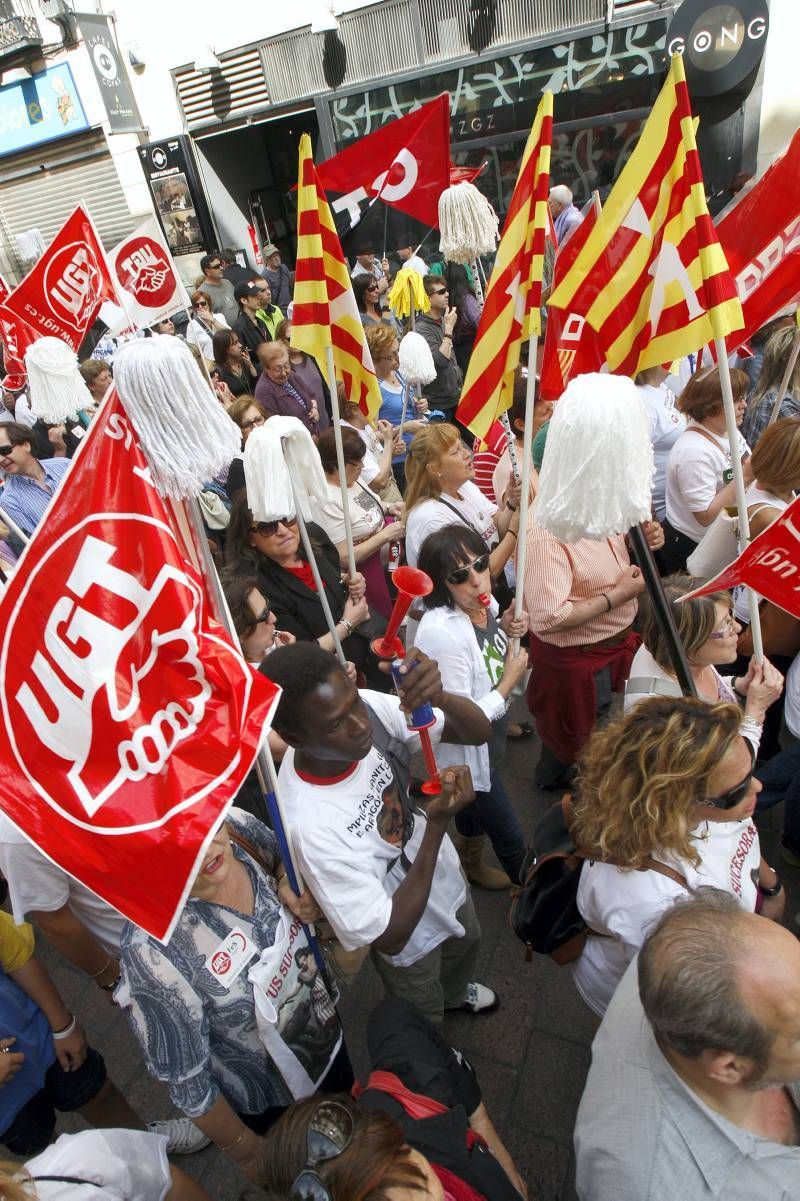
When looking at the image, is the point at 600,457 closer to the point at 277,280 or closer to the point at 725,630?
the point at 725,630

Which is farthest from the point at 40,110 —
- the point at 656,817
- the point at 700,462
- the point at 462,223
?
the point at 656,817

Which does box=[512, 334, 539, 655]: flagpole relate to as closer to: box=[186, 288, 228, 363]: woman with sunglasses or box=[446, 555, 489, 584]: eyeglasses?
box=[446, 555, 489, 584]: eyeglasses

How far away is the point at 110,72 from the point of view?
1483cm

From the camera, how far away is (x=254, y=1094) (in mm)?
1988

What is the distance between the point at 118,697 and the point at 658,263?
2071 millimetres

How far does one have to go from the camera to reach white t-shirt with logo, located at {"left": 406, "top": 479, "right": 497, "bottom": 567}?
11.5 feet

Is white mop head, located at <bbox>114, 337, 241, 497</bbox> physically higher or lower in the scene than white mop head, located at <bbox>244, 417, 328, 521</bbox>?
higher

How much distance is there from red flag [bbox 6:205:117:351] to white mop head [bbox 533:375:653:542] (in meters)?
3.92

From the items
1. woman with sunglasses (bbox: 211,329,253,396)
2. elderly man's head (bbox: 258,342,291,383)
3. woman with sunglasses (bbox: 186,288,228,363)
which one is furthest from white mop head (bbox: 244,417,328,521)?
woman with sunglasses (bbox: 186,288,228,363)

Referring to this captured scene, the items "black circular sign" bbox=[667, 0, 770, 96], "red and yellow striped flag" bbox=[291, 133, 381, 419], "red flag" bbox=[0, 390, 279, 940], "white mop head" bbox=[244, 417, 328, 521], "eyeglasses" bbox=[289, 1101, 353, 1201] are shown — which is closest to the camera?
"eyeglasses" bbox=[289, 1101, 353, 1201]

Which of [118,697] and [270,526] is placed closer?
[118,697]

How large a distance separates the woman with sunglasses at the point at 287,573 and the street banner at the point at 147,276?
122 inches

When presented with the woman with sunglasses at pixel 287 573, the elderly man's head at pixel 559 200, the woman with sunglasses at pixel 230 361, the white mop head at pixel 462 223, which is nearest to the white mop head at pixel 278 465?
the woman with sunglasses at pixel 287 573

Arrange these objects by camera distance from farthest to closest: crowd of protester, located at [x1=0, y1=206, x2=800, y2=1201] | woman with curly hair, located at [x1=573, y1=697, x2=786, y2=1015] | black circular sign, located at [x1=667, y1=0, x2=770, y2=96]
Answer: black circular sign, located at [x1=667, y1=0, x2=770, y2=96] → woman with curly hair, located at [x1=573, y1=697, x2=786, y2=1015] → crowd of protester, located at [x1=0, y1=206, x2=800, y2=1201]
